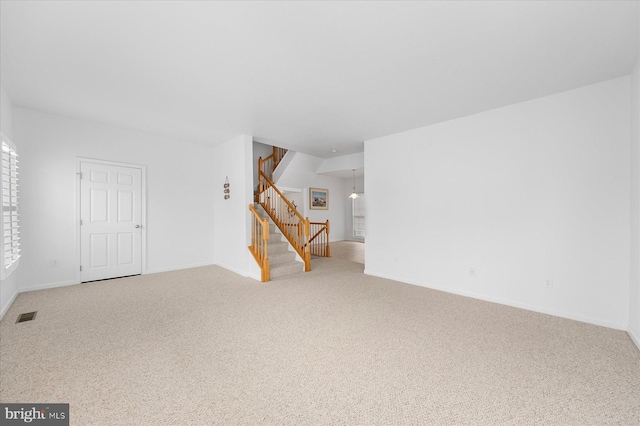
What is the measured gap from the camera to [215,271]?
17.5ft

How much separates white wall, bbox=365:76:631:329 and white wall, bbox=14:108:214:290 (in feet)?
13.9

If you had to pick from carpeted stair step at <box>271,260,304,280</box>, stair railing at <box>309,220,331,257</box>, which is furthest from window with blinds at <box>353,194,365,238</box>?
carpeted stair step at <box>271,260,304,280</box>

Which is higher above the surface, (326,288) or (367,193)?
(367,193)

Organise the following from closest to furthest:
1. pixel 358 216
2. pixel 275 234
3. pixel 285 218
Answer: pixel 275 234 → pixel 285 218 → pixel 358 216

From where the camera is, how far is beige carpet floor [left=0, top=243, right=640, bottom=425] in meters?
1.61

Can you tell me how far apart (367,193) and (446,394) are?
3.83 metres

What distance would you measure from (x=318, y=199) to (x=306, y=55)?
24.1 feet

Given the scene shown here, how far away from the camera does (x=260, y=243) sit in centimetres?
505

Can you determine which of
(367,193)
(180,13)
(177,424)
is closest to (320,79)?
(180,13)

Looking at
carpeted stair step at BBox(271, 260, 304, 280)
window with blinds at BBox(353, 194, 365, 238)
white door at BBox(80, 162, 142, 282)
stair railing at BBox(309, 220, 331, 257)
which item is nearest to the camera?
white door at BBox(80, 162, 142, 282)

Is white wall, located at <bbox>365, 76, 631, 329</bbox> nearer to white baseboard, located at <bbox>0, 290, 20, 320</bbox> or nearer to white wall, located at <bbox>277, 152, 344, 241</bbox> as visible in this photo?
white wall, located at <bbox>277, 152, 344, 241</bbox>

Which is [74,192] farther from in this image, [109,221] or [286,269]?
[286,269]

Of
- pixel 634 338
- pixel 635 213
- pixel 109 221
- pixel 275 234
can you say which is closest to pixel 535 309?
pixel 634 338

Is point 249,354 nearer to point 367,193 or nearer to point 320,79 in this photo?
point 320,79
